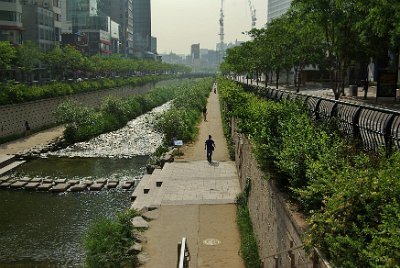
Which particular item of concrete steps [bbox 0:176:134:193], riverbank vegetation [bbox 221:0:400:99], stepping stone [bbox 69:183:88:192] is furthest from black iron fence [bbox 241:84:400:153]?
stepping stone [bbox 69:183:88:192]

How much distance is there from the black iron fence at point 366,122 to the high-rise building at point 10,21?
7389 centimetres

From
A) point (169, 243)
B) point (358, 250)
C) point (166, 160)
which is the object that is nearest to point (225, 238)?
point (169, 243)

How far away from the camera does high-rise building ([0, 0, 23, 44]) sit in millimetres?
75750

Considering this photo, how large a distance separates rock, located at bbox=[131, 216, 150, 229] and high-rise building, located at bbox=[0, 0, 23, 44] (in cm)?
6740

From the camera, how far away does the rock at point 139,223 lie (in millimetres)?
18405

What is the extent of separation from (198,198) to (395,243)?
17331mm

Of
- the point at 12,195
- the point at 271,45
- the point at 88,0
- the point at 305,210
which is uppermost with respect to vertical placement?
the point at 88,0

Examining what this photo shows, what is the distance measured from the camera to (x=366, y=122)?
10844 mm

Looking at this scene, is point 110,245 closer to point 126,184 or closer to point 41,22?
point 126,184

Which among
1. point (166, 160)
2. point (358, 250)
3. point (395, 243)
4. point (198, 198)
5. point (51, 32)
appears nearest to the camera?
point (395, 243)

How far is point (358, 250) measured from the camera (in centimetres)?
582

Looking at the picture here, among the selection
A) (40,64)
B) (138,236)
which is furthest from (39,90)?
(138,236)

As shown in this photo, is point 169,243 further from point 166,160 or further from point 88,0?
point 88,0

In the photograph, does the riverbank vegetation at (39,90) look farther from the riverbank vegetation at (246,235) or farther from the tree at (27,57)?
the riverbank vegetation at (246,235)
